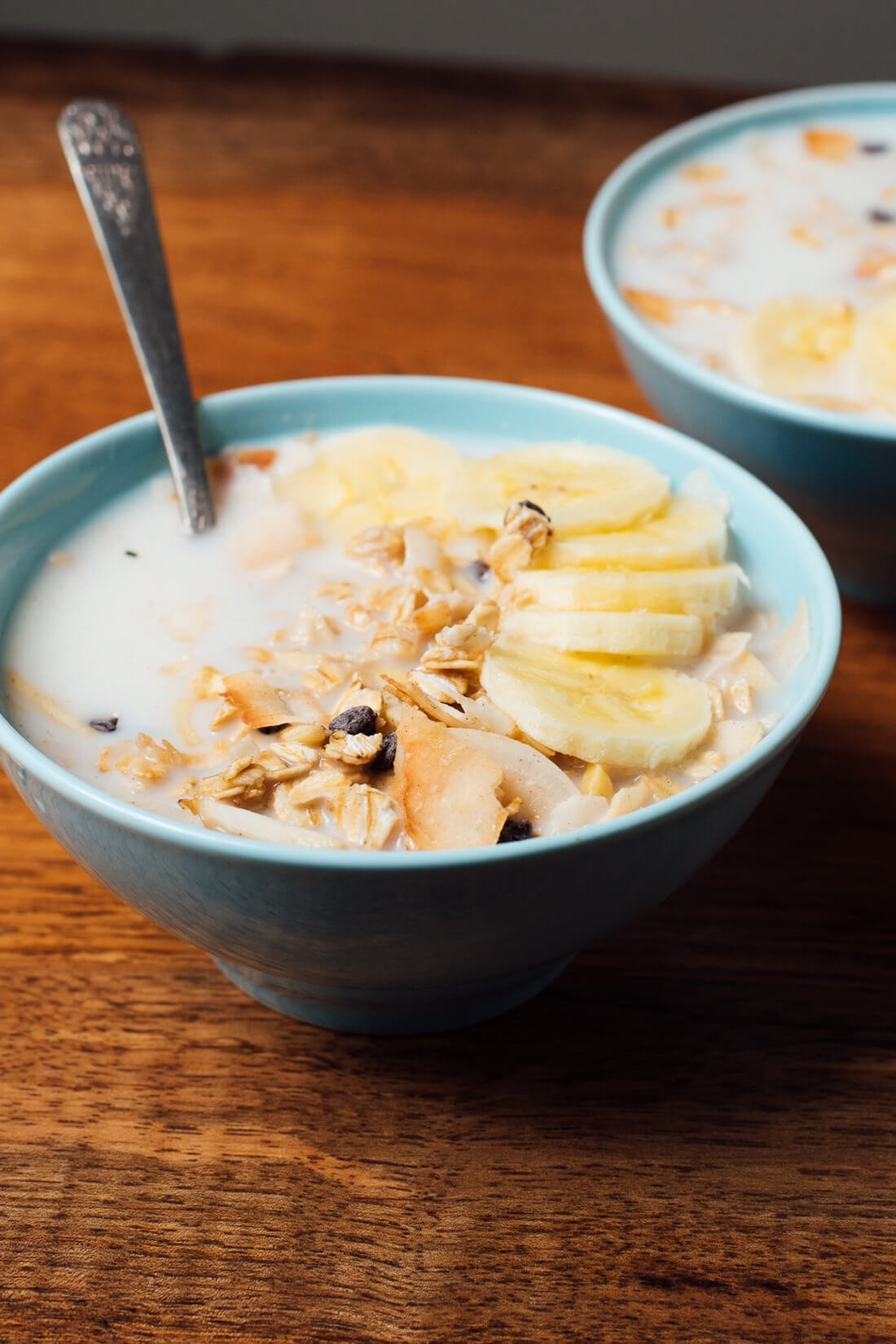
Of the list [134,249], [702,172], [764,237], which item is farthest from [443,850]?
Result: [702,172]

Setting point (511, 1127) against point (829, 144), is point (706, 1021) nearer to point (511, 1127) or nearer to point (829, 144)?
point (511, 1127)

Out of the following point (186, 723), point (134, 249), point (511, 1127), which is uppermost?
point (134, 249)

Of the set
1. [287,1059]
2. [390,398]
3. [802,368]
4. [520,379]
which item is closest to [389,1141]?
[287,1059]

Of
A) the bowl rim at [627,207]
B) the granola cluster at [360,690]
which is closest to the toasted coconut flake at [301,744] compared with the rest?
the granola cluster at [360,690]

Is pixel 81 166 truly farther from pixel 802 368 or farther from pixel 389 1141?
pixel 389 1141

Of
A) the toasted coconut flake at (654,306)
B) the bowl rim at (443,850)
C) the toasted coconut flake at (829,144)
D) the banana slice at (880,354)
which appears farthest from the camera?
the toasted coconut flake at (829,144)

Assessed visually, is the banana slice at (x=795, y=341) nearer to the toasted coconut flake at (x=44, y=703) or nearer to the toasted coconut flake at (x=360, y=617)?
the toasted coconut flake at (x=360, y=617)
